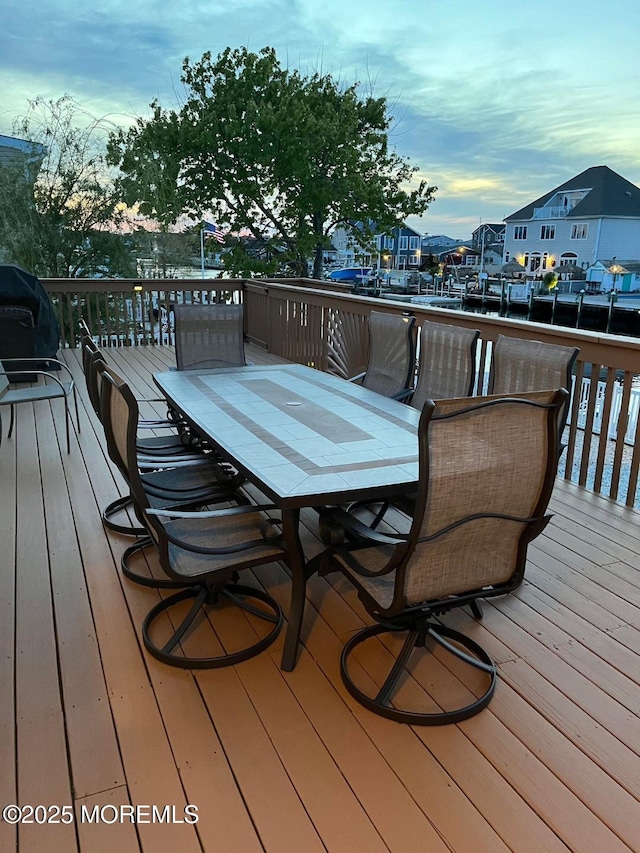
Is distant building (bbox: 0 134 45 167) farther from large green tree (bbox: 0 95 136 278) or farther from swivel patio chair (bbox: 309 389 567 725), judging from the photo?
swivel patio chair (bbox: 309 389 567 725)

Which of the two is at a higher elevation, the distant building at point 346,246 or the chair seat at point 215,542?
the distant building at point 346,246

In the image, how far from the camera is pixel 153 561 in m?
2.88

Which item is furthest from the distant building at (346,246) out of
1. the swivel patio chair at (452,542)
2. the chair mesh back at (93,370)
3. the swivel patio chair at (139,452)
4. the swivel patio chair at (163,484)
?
the swivel patio chair at (452,542)

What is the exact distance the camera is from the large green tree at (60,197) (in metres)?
9.59

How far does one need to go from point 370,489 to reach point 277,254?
651 inches

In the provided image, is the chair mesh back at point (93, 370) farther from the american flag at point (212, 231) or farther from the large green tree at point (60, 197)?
the american flag at point (212, 231)

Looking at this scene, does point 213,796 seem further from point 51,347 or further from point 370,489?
point 51,347

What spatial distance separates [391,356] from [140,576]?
2075 millimetres

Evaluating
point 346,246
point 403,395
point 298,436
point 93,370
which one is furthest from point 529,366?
point 346,246

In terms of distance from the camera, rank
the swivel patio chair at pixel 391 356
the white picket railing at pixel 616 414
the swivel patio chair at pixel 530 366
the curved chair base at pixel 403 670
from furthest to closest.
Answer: the white picket railing at pixel 616 414, the swivel patio chair at pixel 391 356, the swivel patio chair at pixel 530 366, the curved chair base at pixel 403 670

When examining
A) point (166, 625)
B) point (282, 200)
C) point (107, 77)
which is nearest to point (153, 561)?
point (166, 625)

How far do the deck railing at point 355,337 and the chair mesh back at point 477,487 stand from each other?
178 centimetres

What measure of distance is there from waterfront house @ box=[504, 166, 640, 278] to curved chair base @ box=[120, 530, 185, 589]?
33.1 m

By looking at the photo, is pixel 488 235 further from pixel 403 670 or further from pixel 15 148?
pixel 403 670
